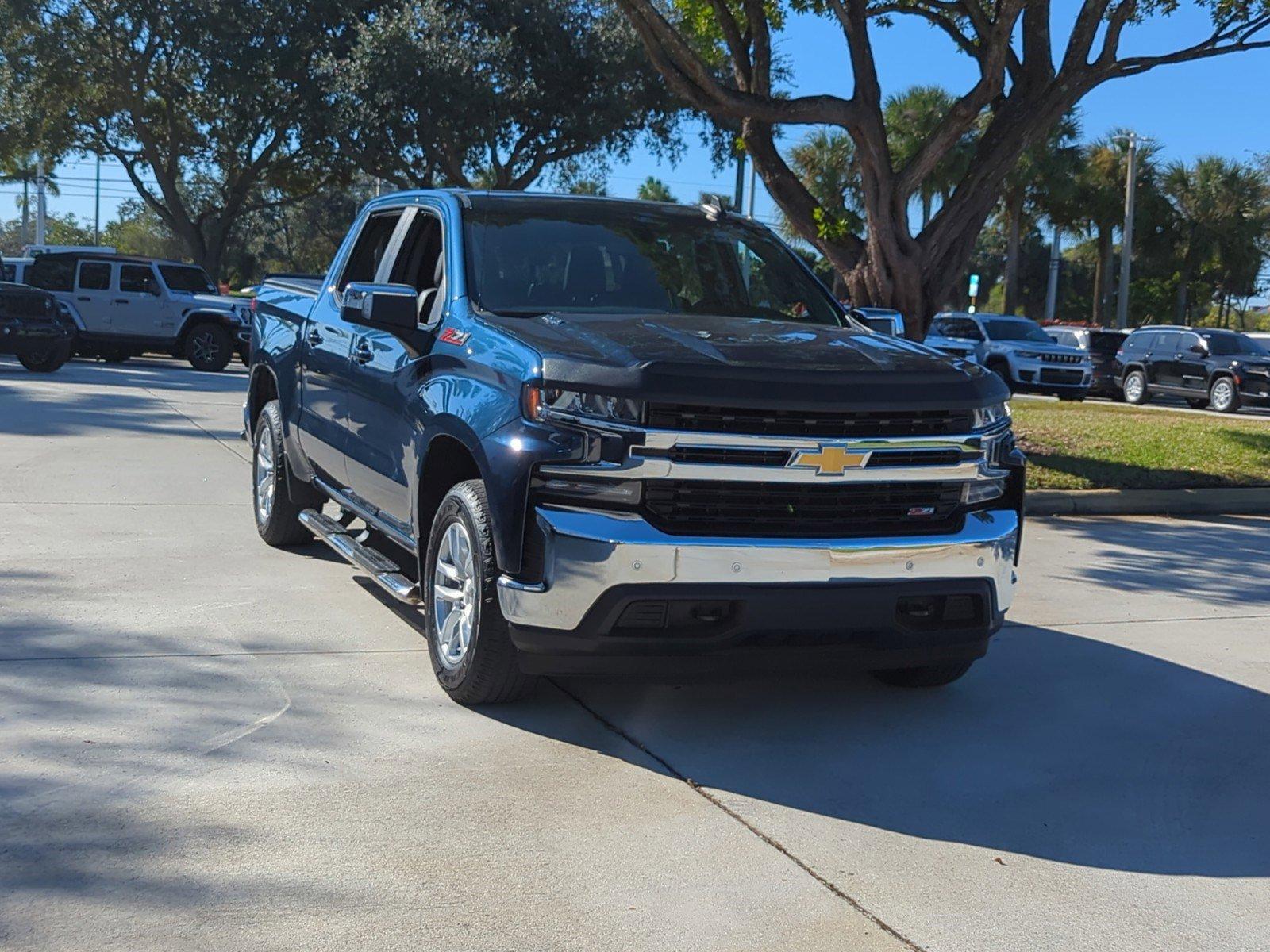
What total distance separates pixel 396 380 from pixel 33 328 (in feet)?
53.3

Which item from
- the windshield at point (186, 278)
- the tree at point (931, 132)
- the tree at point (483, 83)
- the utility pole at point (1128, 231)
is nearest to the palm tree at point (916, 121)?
the utility pole at point (1128, 231)

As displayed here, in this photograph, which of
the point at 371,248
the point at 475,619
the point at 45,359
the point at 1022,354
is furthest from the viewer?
the point at 1022,354

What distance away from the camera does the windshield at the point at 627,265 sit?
19.3 ft

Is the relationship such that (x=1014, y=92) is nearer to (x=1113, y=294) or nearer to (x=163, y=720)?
(x=163, y=720)

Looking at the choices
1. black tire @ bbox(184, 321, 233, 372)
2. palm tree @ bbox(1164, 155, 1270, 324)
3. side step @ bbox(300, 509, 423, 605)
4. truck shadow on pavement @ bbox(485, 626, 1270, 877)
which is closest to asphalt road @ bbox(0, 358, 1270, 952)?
truck shadow on pavement @ bbox(485, 626, 1270, 877)

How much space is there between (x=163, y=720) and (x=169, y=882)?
4.62 ft

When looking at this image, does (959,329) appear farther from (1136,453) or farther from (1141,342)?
(1136,453)

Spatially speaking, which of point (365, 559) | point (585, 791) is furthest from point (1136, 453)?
point (585, 791)

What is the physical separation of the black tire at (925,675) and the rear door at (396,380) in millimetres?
2047

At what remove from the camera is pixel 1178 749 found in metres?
5.23

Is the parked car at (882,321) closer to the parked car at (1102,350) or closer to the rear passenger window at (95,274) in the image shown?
the rear passenger window at (95,274)

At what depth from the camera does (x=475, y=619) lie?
503cm

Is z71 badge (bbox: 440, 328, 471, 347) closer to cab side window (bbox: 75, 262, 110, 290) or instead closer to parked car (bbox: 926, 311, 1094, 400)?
cab side window (bbox: 75, 262, 110, 290)

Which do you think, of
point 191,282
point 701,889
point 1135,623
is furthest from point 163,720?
point 191,282
